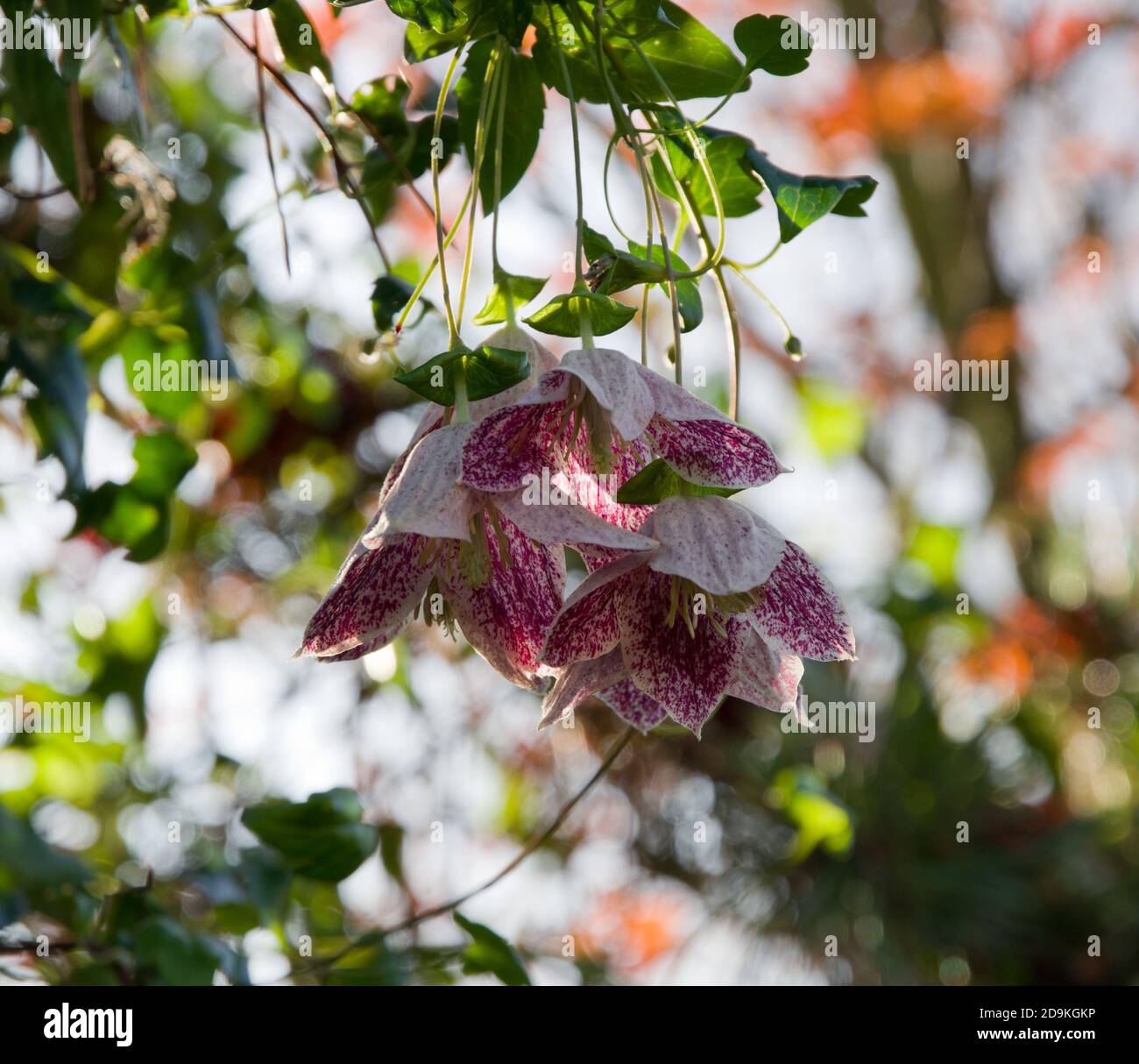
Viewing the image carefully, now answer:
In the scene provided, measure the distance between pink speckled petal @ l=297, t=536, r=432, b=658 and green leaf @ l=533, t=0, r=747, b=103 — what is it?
0.74 ft

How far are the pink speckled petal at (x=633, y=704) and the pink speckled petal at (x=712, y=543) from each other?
3.7 inches

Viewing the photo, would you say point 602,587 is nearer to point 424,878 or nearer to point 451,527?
point 451,527

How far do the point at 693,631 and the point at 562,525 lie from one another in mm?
85

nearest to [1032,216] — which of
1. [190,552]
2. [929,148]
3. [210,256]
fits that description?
[929,148]

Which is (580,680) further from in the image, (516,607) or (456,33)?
(456,33)

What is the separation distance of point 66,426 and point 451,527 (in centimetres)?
44

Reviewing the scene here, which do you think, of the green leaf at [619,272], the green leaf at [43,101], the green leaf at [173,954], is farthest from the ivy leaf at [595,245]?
the green leaf at [173,954]

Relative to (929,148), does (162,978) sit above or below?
below

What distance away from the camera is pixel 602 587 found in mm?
480

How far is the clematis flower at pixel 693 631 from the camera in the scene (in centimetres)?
46

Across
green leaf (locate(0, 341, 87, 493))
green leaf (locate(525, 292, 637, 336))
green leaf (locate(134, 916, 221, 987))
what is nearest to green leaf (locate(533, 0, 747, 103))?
green leaf (locate(525, 292, 637, 336))

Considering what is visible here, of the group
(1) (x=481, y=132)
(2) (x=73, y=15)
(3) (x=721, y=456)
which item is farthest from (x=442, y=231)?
(2) (x=73, y=15)

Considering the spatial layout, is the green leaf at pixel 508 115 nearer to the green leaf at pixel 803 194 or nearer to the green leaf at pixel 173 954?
the green leaf at pixel 803 194

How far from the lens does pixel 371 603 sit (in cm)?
48
